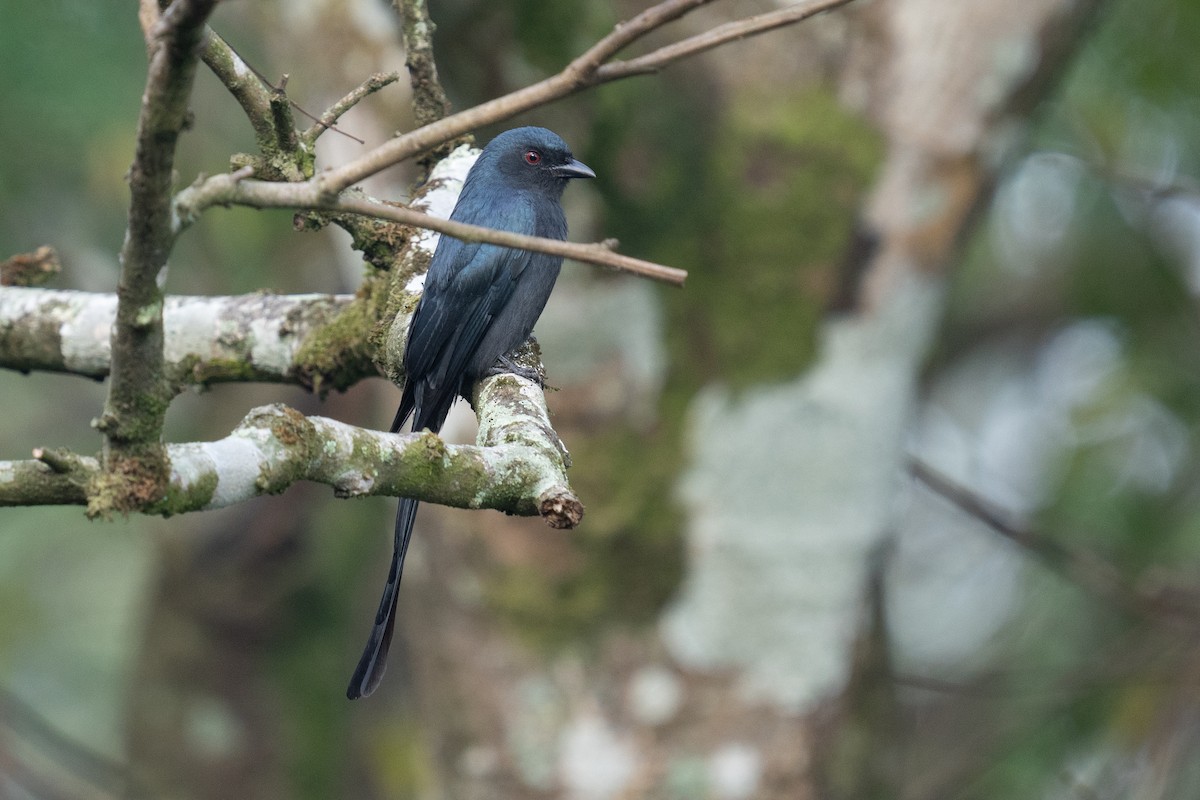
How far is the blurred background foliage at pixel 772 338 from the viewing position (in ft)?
15.4

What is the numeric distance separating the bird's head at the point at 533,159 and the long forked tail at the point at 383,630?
1335mm

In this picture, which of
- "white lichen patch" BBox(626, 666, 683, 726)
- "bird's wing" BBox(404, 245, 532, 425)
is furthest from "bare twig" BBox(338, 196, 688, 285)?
"white lichen patch" BBox(626, 666, 683, 726)

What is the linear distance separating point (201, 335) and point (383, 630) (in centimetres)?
110

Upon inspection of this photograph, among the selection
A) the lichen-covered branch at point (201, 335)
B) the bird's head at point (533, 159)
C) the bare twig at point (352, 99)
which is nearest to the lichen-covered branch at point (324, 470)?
the bare twig at point (352, 99)

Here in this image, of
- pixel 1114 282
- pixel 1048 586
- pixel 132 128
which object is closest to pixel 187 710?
pixel 132 128

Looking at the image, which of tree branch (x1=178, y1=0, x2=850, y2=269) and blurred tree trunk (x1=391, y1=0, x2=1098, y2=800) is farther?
blurred tree trunk (x1=391, y1=0, x2=1098, y2=800)

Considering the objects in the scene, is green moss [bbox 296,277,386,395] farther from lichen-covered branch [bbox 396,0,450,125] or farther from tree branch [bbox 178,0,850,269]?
tree branch [bbox 178,0,850,269]

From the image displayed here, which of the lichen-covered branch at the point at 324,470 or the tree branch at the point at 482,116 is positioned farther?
the lichen-covered branch at the point at 324,470

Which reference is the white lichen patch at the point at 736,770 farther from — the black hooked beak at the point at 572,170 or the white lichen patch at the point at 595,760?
the black hooked beak at the point at 572,170

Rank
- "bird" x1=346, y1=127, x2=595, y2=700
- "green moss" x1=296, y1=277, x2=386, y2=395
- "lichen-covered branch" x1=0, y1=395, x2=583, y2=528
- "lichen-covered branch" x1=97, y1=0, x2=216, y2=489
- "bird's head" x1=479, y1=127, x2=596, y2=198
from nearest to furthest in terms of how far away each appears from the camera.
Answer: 1. "lichen-covered branch" x1=97, y1=0, x2=216, y2=489
2. "lichen-covered branch" x1=0, y1=395, x2=583, y2=528
3. "bird" x1=346, y1=127, x2=595, y2=700
4. "green moss" x1=296, y1=277, x2=386, y2=395
5. "bird's head" x1=479, y1=127, x2=596, y2=198

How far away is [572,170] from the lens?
3.99 meters

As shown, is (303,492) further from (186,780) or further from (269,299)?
(269,299)

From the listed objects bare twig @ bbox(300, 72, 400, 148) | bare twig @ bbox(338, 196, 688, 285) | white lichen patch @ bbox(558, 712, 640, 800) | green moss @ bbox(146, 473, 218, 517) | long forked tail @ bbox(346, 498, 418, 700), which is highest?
bare twig @ bbox(300, 72, 400, 148)

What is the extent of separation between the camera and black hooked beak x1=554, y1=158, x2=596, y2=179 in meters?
3.97
